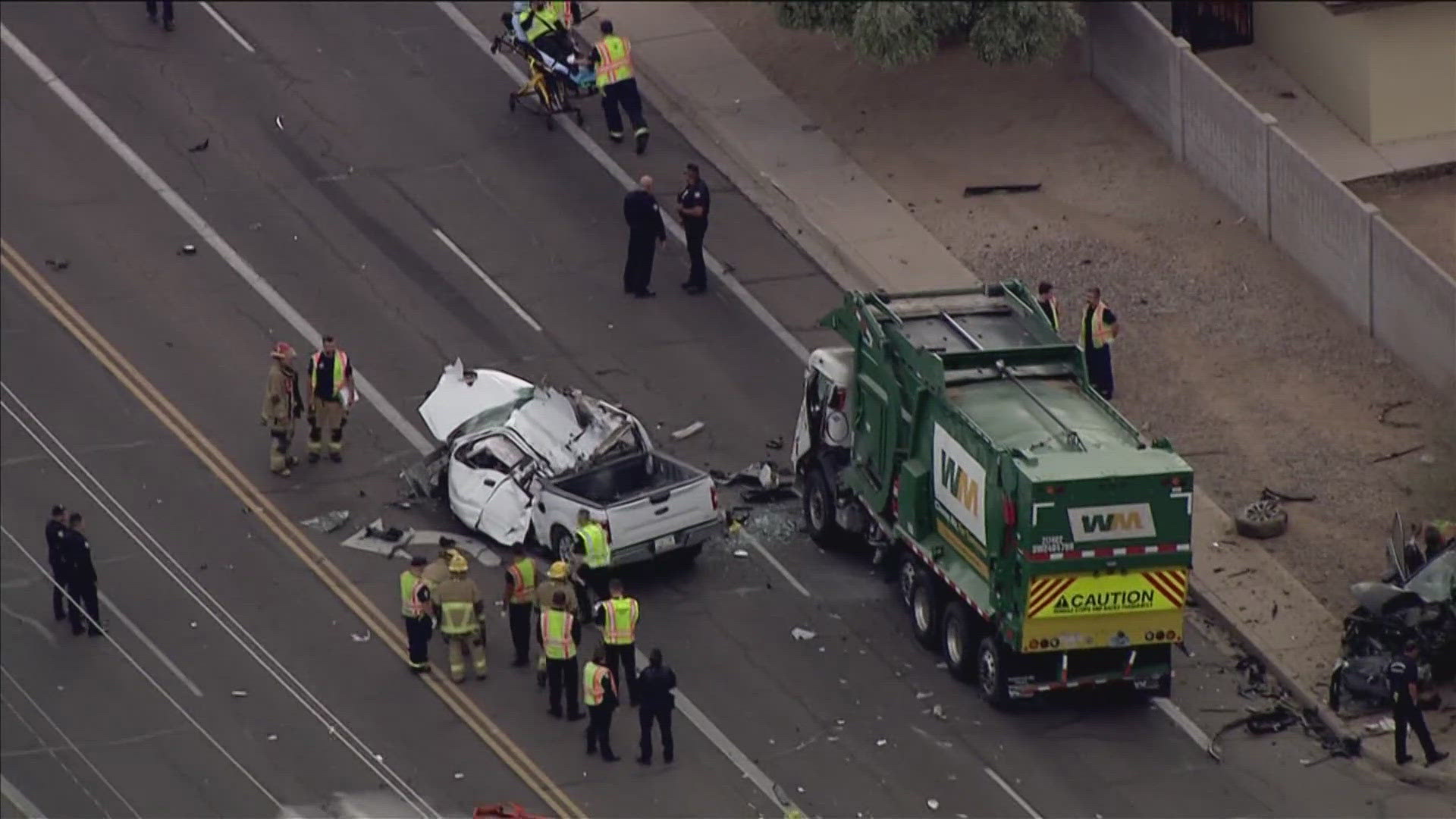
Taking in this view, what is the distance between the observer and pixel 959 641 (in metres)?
30.7

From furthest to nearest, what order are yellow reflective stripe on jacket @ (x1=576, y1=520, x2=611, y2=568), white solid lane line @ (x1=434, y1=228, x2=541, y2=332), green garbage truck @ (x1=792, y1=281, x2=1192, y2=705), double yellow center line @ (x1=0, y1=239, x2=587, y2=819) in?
white solid lane line @ (x1=434, y1=228, x2=541, y2=332)
yellow reflective stripe on jacket @ (x1=576, y1=520, x2=611, y2=568)
double yellow center line @ (x1=0, y1=239, x2=587, y2=819)
green garbage truck @ (x1=792, y1=281, x2=1192, y2=705)

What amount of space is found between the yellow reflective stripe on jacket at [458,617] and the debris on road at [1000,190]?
1291 centimetres

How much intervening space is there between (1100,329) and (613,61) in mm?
8880

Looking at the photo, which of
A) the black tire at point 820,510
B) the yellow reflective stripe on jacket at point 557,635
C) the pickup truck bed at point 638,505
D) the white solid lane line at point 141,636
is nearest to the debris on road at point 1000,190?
the black tire at point 820,510

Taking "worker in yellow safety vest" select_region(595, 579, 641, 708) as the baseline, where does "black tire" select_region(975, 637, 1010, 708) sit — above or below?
below

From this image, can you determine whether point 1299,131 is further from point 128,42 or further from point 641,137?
point 128,42

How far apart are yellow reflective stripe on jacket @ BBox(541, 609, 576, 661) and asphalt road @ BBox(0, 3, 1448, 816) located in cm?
84

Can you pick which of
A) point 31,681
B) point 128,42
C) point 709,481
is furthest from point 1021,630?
point 128,42

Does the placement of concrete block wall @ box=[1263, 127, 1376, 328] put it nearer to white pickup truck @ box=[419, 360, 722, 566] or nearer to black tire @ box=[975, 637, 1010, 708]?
white pickup truck @ box=[419, 360, 722, 566]

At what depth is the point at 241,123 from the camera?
42.2m

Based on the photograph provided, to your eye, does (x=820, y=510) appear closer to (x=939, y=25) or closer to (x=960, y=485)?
(x=960, y=485)

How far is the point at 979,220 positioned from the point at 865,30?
3.09 m

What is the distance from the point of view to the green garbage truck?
95.7ft

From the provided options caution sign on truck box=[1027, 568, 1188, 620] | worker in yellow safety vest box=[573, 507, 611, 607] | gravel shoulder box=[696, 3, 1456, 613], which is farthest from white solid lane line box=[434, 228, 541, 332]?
caution sign on truck box=[1027, 568, 1188, 620]
